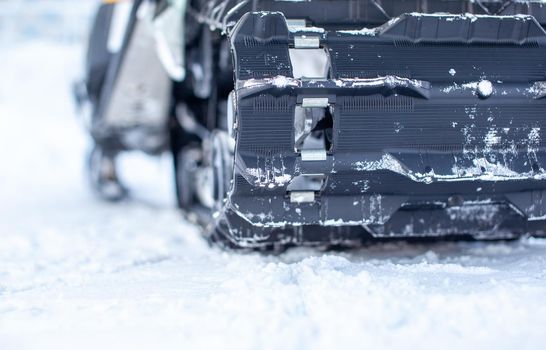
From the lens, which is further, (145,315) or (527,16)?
(527,16)

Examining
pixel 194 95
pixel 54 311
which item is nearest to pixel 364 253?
pixel 54 311

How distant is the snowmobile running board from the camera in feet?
8.87

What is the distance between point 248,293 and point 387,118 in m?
0.86

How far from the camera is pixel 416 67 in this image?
2811mm

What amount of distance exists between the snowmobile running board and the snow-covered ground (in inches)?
12.2

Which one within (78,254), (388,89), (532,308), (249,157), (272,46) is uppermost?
(272,46)

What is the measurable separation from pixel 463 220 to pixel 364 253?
0.54m

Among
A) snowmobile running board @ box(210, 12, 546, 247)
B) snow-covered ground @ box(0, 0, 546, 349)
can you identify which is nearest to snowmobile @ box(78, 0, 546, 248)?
snowmobile running board @ box(210, 12, 546, 247)

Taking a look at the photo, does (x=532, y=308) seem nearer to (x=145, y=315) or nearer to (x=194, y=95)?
(x=145, y=315)

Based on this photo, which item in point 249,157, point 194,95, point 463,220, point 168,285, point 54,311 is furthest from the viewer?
point 194,95

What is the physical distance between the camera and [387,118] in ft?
9.09

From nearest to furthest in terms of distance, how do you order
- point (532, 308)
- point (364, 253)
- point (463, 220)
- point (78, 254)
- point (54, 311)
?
point (532, 308), point (54, 311), point (463, 220), point (364, 253), point (78, 254)

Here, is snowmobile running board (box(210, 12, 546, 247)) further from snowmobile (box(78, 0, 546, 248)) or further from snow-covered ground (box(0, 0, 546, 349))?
snow-covered ground (box(0, 0, 546, 349))

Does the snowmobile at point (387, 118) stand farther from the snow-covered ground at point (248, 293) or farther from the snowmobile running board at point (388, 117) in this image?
the snow-covered ground at point (248, 293)
